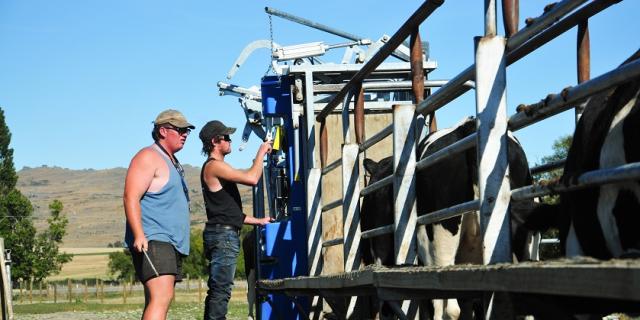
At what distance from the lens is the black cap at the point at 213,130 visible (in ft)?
30.6

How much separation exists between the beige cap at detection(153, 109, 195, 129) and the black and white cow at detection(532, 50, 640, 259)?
4255mm

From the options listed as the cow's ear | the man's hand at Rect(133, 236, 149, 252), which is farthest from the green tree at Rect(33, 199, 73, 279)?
the man's hand at Rect(133, 236, 149, 252)

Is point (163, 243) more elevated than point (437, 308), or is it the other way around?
point (163, 243)

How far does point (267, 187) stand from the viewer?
41.7ft

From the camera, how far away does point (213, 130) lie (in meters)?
9.33

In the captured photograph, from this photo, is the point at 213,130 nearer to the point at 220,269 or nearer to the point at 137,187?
the point at 220,269

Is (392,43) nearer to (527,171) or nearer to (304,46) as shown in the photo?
(527,171)

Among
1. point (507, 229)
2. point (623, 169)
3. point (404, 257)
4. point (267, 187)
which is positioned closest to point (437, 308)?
point (404, 257)

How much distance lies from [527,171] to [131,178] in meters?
2.94

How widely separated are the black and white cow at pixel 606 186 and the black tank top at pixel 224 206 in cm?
493

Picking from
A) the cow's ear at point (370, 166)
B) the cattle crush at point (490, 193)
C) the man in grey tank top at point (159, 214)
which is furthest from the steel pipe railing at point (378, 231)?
the man in grey tank top at point (159, 214)

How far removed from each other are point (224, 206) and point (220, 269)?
1.95 feet

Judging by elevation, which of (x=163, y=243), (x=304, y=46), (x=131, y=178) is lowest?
(x=163, y=243)

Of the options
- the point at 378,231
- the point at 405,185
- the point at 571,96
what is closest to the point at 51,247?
the point at 378,231
